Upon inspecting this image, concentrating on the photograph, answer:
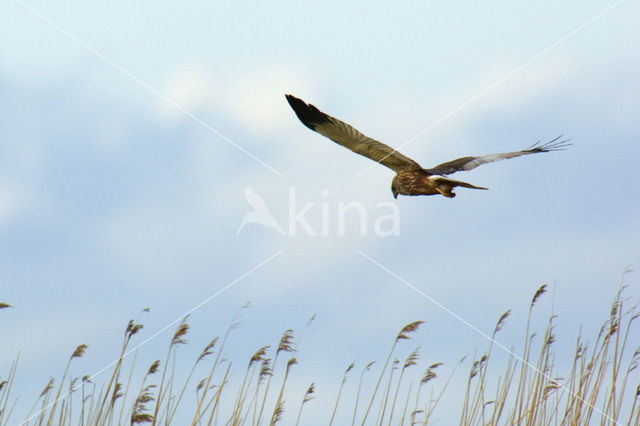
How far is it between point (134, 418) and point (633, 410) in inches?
133

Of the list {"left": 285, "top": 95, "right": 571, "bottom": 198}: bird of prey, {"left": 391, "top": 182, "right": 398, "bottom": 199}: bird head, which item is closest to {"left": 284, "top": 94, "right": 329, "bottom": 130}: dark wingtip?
{"left": 285, "top": 95, "right": 571, "bottom": 198}: bird of prey

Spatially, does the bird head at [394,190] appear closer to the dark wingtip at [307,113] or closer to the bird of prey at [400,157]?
the bird of prey at [400,157]

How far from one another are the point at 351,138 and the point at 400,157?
447 millimetres

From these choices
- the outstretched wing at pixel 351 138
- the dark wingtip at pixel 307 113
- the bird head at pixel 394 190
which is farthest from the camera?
the bird head at pixel 394 190

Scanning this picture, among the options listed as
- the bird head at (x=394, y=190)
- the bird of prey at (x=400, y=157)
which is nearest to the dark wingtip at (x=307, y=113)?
the bird of prey at (x=400, y=157)

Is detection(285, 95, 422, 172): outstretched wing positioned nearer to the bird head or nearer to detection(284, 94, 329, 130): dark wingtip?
detection(284, 94, 329, 130): dark wingtip

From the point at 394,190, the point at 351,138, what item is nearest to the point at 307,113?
the point at 351,138

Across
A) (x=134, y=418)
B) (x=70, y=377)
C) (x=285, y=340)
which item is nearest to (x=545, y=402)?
(x=285, y=340)

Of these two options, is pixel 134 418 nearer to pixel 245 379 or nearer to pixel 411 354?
pixel 245 379

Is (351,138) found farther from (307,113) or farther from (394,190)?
(394,190)

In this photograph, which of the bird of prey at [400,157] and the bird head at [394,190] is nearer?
the bird of prey at [400,157]

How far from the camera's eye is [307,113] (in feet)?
20.5

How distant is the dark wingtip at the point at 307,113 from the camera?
6.10 meters

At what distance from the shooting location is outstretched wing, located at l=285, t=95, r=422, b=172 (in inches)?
232
